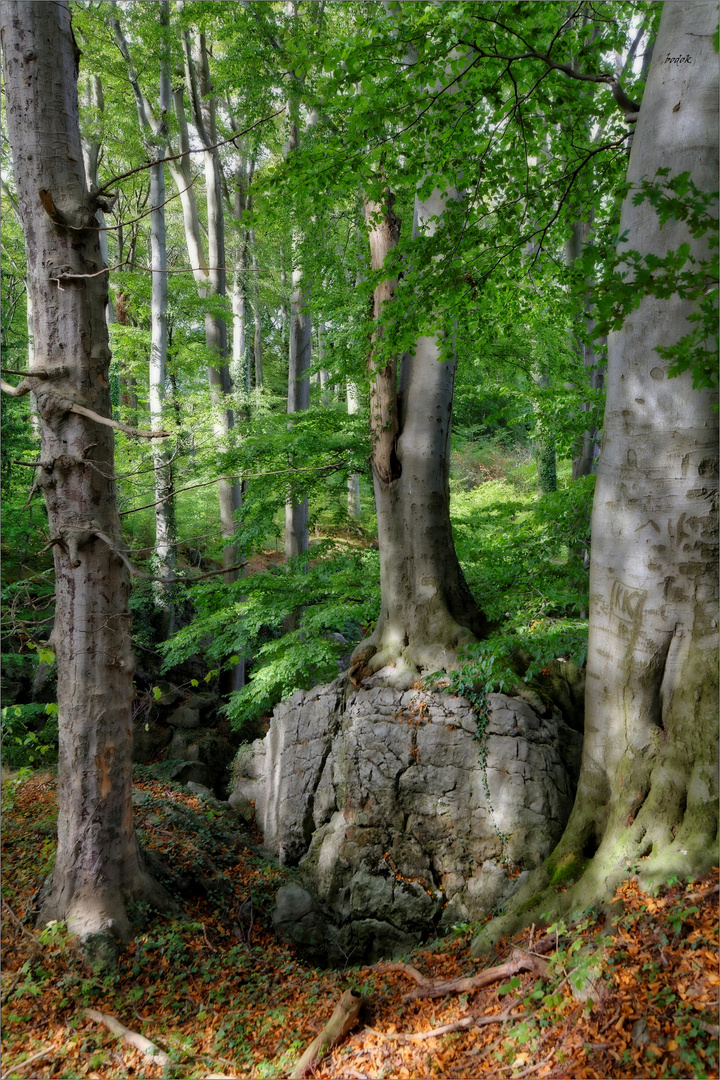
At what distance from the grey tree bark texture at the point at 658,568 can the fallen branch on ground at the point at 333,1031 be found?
0.96 meters

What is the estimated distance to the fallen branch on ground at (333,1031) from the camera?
3.21 m

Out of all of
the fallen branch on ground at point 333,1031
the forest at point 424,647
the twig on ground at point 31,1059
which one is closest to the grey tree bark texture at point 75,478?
the forest at point 424,647

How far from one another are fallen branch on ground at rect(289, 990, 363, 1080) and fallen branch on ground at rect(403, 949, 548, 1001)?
14.1 inches

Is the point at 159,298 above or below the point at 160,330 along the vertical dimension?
above

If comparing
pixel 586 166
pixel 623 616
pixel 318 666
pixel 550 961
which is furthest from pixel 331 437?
pixel 550 961

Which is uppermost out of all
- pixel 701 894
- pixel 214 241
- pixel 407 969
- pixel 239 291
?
pixel 239 291

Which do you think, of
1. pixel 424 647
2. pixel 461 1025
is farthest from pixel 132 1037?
pixel 424 647

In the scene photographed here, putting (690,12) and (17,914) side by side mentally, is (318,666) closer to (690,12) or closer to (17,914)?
(17,914)

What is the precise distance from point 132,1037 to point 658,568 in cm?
421

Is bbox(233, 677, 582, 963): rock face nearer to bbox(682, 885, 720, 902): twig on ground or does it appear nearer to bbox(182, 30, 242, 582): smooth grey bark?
bbox(682, 885, 720, 902): twig on ground

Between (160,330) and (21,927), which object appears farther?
(160,330)

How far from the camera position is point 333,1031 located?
3.40m

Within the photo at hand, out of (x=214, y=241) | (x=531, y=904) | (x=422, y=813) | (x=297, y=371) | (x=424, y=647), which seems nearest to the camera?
(x=531, y=904)

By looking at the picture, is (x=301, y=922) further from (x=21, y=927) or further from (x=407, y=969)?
(x=21, y=927)
